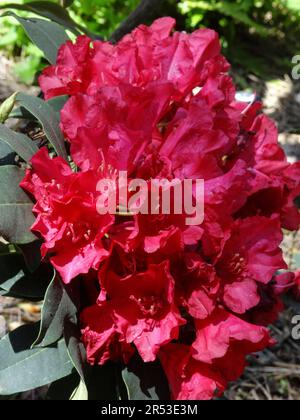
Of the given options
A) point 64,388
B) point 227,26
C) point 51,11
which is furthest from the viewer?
point 227,26

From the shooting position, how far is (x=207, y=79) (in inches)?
41.8

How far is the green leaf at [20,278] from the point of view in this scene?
1009mm

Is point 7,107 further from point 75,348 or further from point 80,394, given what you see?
point 80,394

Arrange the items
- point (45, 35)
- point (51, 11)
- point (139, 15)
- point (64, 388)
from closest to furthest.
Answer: point (64, 388) < point (45, 35) < point (51, 11) < point (139, 15)

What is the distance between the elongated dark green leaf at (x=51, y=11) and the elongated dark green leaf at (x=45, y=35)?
0.08m

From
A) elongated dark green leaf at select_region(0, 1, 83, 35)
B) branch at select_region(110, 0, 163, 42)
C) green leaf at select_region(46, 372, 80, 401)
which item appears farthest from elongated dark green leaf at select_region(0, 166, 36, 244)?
branch at select_region(110, 0, 163, 42)

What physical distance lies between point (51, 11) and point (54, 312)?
32.9 inches

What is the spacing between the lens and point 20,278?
1.02 metres

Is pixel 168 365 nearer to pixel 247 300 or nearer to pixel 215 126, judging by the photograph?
pixel 247 300

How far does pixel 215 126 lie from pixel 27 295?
1.34 ft

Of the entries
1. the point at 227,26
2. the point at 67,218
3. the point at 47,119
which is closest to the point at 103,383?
the point at 67,218

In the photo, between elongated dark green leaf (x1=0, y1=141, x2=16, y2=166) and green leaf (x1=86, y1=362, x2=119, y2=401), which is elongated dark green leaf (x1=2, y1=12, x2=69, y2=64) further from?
green leaf (x1=86, y1=362, x2=119, y2=401)

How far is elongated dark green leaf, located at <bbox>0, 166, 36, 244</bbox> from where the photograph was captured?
35.4 inches

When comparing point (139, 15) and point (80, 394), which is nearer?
point (80, 394)
